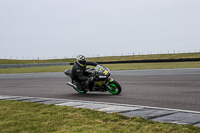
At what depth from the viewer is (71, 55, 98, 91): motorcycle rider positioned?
34.0 ft

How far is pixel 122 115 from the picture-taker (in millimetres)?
5793

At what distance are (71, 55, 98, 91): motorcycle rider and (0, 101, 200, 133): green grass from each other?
142 inches

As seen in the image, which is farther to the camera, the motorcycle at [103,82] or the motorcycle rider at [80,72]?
the motorcycle rider at [80,72]

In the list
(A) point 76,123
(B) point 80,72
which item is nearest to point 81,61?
(B) point 80,72

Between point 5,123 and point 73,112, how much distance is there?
1674 mm

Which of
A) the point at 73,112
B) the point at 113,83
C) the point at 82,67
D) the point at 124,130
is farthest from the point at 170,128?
the point at 82,67

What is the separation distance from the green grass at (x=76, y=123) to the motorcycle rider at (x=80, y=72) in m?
3.62

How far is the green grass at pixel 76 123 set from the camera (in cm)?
465

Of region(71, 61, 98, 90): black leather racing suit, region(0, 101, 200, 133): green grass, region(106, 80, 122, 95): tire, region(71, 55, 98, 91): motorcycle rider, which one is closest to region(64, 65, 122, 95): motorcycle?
region(106, 80, 122, 95): tire

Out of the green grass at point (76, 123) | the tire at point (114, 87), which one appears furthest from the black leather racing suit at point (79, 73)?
the green grass at point (76, 123)

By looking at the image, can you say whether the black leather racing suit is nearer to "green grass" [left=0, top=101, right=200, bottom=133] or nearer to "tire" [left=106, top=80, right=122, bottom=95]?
"tire" [left=106, top=80, right=122, bottom=95]

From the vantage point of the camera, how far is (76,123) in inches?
209

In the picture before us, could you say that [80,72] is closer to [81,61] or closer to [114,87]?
[81,61]

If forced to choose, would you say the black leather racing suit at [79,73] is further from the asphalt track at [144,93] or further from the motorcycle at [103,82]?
the asphalt track at [144,93]
